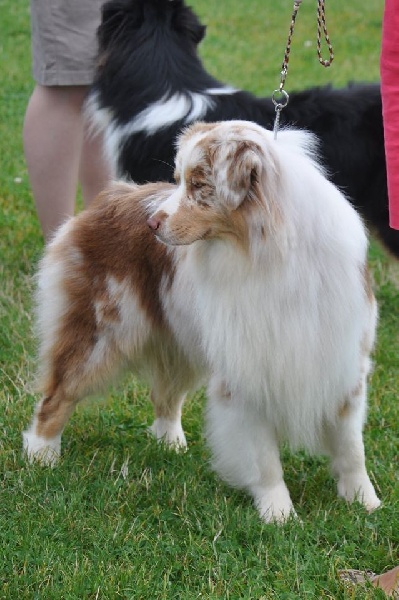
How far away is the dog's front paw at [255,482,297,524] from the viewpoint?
3303 millimetres

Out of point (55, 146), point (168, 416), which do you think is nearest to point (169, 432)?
point (168, 416)

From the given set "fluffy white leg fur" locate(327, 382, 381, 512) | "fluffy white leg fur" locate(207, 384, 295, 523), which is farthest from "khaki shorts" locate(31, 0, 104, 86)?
"fluffy white leg fur" locate(327, 382, 381, 512)

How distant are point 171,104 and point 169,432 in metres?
1.48

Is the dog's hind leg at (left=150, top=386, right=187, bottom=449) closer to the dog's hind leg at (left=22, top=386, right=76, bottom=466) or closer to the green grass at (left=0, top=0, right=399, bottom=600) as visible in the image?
the green grass at (left=0, top=0, right=399, bottom=600)

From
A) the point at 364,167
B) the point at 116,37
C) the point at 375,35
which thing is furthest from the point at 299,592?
the point at 375,35

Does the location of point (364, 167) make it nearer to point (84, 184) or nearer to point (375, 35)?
point (84, 184)

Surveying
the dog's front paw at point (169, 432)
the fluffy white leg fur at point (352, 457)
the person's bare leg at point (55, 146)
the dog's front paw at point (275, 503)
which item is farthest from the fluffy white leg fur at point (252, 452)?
the person's bare leg at point (55, 146)

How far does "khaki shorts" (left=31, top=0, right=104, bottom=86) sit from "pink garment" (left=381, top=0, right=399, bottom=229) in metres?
2.45

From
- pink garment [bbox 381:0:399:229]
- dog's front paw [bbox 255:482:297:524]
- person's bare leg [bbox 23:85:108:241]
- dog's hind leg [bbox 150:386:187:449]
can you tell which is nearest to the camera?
pink garment [bbox 381:0:399:229]

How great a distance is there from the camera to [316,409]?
3.25 m

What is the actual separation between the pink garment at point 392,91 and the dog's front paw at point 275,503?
1134mm

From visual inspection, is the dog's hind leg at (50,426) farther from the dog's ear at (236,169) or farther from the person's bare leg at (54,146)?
the person's bare leg at (54,146)

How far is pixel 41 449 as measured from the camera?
3.70m

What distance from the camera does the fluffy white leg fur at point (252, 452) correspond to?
3.30m
